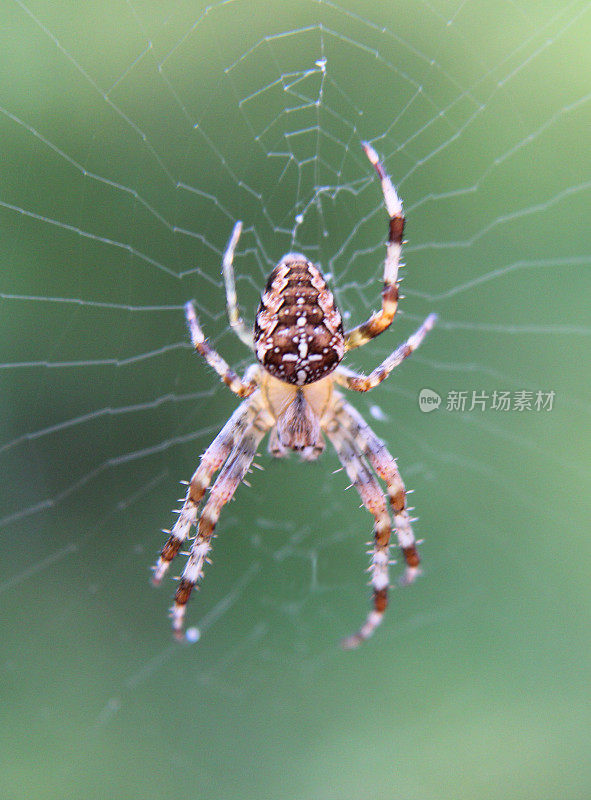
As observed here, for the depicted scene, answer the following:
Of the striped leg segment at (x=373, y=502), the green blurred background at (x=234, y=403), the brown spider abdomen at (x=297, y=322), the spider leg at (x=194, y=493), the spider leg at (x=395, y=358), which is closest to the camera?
the brown spider abdomen at (x=297, y=322)

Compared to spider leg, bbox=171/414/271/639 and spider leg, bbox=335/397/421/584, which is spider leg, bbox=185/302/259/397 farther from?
spider leg, bbox=335/397/421/584

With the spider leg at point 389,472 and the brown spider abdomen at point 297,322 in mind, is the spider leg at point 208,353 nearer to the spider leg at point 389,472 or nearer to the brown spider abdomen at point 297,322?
the brown spider abdomen at point 297,322

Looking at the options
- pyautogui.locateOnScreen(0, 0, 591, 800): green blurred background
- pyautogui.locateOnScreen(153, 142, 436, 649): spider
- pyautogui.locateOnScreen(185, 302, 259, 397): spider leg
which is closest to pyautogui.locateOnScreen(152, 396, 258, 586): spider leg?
pyautogui.locateOnScreen(153, 142, 436, 649): spider

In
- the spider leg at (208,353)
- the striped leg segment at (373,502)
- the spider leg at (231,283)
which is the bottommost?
the striped leg segment at (373,502)

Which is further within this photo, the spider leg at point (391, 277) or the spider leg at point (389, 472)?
the spider leg at point (389, 472)

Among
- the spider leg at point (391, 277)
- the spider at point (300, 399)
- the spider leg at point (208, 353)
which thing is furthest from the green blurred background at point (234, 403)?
the spider leg at point (391, 277)
